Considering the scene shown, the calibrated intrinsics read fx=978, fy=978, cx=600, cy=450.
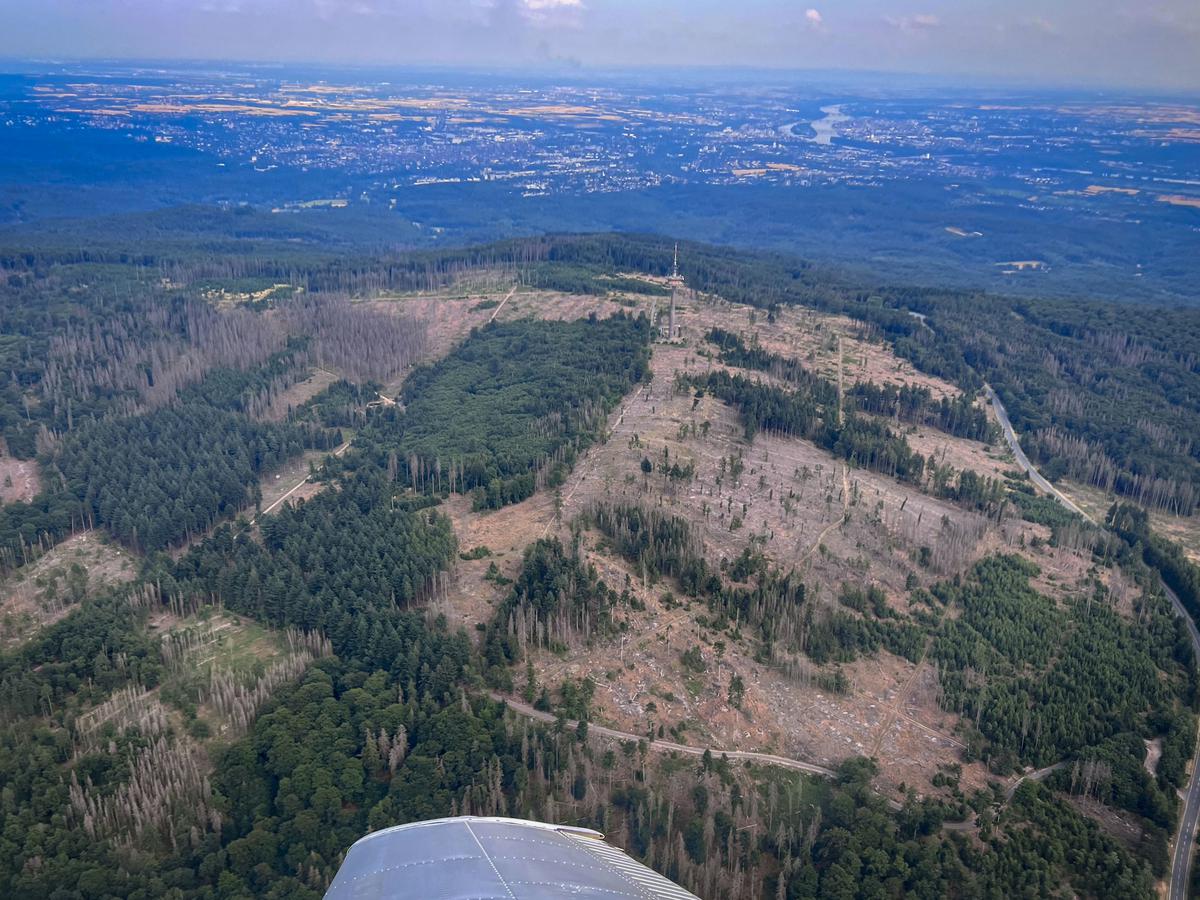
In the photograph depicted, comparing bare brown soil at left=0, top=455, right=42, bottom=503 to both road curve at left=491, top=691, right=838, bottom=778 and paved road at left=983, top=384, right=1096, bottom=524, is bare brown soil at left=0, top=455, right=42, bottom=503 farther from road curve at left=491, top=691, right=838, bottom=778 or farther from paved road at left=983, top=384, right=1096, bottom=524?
paved road at left=983, top=384, right=1096, bottom=524

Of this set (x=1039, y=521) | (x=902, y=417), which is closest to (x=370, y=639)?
(x=1039, y=521)

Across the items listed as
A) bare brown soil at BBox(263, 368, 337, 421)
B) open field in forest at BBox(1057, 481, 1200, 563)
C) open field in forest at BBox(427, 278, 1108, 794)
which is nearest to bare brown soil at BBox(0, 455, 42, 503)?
bare brown soil at BBox(263, 368, 337, 421)

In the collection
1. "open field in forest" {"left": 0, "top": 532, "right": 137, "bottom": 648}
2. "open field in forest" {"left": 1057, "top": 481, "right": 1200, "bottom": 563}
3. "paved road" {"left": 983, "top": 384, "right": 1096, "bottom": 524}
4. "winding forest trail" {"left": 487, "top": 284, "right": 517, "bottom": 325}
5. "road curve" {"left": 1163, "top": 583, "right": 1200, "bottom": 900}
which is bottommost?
"open field in forest" {"left": 0, "top": 532, "right": 137, "bottom": 648}

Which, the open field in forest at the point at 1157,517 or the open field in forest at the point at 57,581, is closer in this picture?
the open field in forest at the point at 57,581

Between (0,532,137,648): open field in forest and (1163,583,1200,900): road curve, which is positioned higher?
(1163,583,1200,900): road curve

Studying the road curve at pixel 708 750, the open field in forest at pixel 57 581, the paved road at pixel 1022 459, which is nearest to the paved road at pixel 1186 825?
the paved road at pixel 1022 459

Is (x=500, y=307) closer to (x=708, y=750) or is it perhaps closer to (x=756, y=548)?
(x=756, y=548)

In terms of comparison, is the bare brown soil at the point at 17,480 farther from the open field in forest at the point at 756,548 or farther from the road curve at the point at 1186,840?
the road curve at the point at 1186,840

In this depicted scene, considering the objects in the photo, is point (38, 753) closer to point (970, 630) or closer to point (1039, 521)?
point (970, 630)

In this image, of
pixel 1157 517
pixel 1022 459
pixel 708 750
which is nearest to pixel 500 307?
pixel 1022 459
